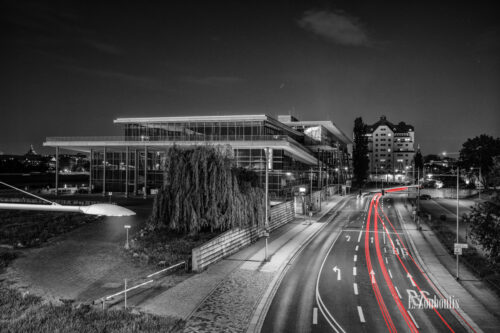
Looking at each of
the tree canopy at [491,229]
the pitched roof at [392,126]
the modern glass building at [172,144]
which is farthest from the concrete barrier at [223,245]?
the pitched roof at [392,126]

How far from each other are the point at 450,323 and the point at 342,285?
564cm

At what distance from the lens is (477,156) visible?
7306cm

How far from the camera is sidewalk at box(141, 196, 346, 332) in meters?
13.9

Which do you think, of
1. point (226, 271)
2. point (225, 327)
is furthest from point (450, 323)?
point (226, 271)

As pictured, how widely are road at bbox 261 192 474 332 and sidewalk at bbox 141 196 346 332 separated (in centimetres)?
102

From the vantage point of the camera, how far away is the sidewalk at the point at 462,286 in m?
14.7

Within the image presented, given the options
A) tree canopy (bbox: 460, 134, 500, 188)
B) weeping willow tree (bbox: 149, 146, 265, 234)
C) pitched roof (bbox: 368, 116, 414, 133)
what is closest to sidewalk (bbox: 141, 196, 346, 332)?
weeping willow tree (bbox: 149, 146, 265, 234)

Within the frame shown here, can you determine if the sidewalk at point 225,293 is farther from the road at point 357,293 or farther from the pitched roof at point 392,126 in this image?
the pitched roof at point 392,126

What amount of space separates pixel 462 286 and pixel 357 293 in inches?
263

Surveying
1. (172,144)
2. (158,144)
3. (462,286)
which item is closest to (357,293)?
(462,286)

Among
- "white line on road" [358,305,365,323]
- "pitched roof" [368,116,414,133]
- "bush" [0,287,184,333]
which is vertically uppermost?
"pitched roof" [368,116,414,133]

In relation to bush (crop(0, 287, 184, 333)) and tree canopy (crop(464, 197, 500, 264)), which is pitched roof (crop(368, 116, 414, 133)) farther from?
bush (crop(0, 287, 184, 333))

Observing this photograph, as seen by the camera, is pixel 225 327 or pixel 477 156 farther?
pixel 477 156

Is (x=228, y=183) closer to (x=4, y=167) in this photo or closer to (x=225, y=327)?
(x=225, y=327)
